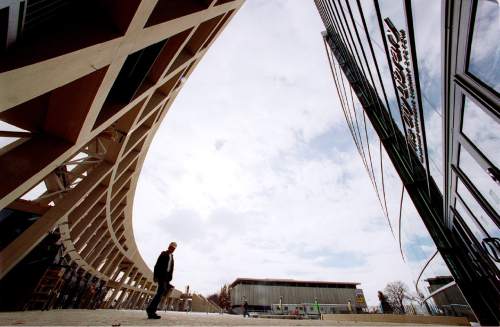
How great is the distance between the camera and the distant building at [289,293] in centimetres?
5166

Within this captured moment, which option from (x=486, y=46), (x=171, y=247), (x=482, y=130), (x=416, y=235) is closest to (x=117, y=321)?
(x=171, y=247)

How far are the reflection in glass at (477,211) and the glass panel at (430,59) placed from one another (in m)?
0.98

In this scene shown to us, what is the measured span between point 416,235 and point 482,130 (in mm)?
9753

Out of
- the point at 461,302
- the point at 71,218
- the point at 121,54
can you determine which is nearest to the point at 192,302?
the point at 71,218

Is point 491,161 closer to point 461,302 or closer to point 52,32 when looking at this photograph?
point 52,32

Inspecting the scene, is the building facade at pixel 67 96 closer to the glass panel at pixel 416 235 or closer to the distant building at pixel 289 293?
the glass panel at pixel 416 235

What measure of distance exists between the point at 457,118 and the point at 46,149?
697 centimetres

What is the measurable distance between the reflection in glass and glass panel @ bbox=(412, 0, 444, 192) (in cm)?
98

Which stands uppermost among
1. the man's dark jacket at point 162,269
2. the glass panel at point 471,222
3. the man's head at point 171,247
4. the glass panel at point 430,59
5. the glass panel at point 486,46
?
the glass panel at point 430,59

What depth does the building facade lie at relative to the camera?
8.43 ft

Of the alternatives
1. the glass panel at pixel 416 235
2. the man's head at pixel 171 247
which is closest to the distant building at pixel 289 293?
the glass panel at pixel 416 235

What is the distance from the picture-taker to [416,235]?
10.8 m

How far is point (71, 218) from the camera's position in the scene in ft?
→ 31.1

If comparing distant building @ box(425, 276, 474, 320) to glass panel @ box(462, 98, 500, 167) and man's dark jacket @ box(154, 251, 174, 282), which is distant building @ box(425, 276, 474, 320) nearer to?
glass panel @ box(462, 98, 500, 167)
